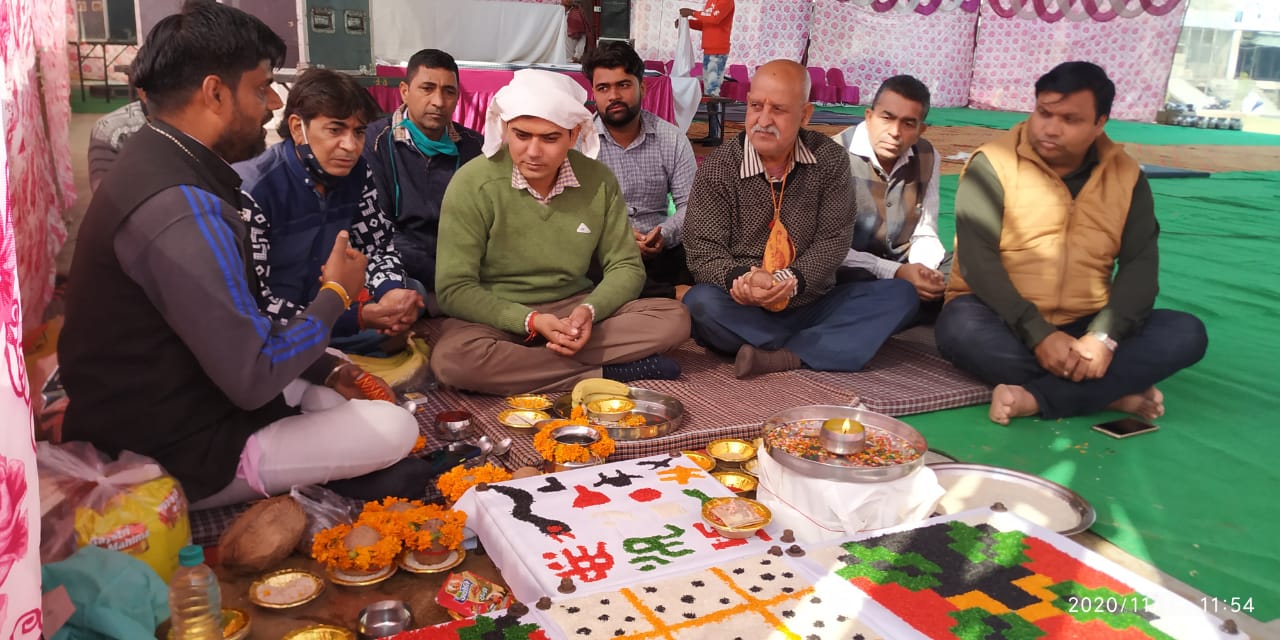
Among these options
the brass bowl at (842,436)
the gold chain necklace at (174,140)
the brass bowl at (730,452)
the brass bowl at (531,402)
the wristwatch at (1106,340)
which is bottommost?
the brass bowl at (730,452)

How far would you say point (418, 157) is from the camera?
3.83m

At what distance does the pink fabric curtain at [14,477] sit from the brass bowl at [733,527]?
1.25 metres

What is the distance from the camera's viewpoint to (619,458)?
2676 millimetres

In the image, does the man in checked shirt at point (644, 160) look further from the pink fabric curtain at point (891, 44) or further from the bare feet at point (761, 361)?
the pink fabric curtain at point (891, 44)

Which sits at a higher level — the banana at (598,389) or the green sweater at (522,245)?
the green sweater at (522,245)

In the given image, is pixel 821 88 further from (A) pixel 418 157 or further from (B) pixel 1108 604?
(B) pixel 1108 604

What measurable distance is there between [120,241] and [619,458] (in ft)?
4.63

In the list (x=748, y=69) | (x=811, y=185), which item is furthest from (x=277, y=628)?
(x=748, y=69)

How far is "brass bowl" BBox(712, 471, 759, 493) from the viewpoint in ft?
8.09

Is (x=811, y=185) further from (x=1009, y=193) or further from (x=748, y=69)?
(x=748, y=69)

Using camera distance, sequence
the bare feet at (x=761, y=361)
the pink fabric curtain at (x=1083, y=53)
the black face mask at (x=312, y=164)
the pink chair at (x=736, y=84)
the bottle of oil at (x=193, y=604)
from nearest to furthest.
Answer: the bottle of oil at (x=193, y=604), the black face mask at (x=312, y=164), the bare feet at (x=761, y=361), the pink chair at (x=736, y=84), the pink fabric curtain at (x=1083, y=53)

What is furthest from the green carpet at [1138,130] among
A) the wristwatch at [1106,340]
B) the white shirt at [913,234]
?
the wristwatch at [1106,340]

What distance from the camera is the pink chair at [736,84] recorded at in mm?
12352

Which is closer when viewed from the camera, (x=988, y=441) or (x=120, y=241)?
(x=120, y=241)
